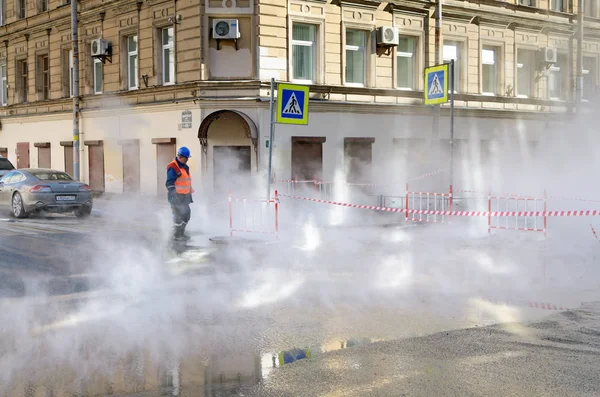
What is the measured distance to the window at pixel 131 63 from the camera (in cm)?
2486

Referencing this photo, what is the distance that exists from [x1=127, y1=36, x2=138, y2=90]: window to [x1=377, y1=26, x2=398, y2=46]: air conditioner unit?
26.5 feet

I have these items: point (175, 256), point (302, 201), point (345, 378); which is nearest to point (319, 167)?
point (302, 201)

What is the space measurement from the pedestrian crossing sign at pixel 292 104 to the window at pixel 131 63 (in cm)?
1137

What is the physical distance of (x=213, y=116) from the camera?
71.1 feet

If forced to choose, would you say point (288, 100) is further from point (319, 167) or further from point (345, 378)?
point (345, 378)

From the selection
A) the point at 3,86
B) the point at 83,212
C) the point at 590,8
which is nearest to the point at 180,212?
the point at 83,212

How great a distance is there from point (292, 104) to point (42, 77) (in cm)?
1876

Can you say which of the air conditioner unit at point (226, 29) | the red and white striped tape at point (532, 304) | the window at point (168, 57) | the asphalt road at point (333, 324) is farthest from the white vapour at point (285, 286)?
the window at point (168, 57)

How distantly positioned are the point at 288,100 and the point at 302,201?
18.7ft

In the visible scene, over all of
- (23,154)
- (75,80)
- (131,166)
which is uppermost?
(75,80)

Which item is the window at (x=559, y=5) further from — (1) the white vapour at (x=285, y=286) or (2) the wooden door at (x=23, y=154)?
(2) the wooden door at (x=23, y=154)

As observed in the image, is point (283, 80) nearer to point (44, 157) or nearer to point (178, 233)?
point (178, 233)

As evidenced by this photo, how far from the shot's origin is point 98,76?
2661 centimetres

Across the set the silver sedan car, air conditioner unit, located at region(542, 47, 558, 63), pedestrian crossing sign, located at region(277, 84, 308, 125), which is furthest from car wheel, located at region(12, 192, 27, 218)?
air conditioner unit, located at region(542, 47, 558, 63)
